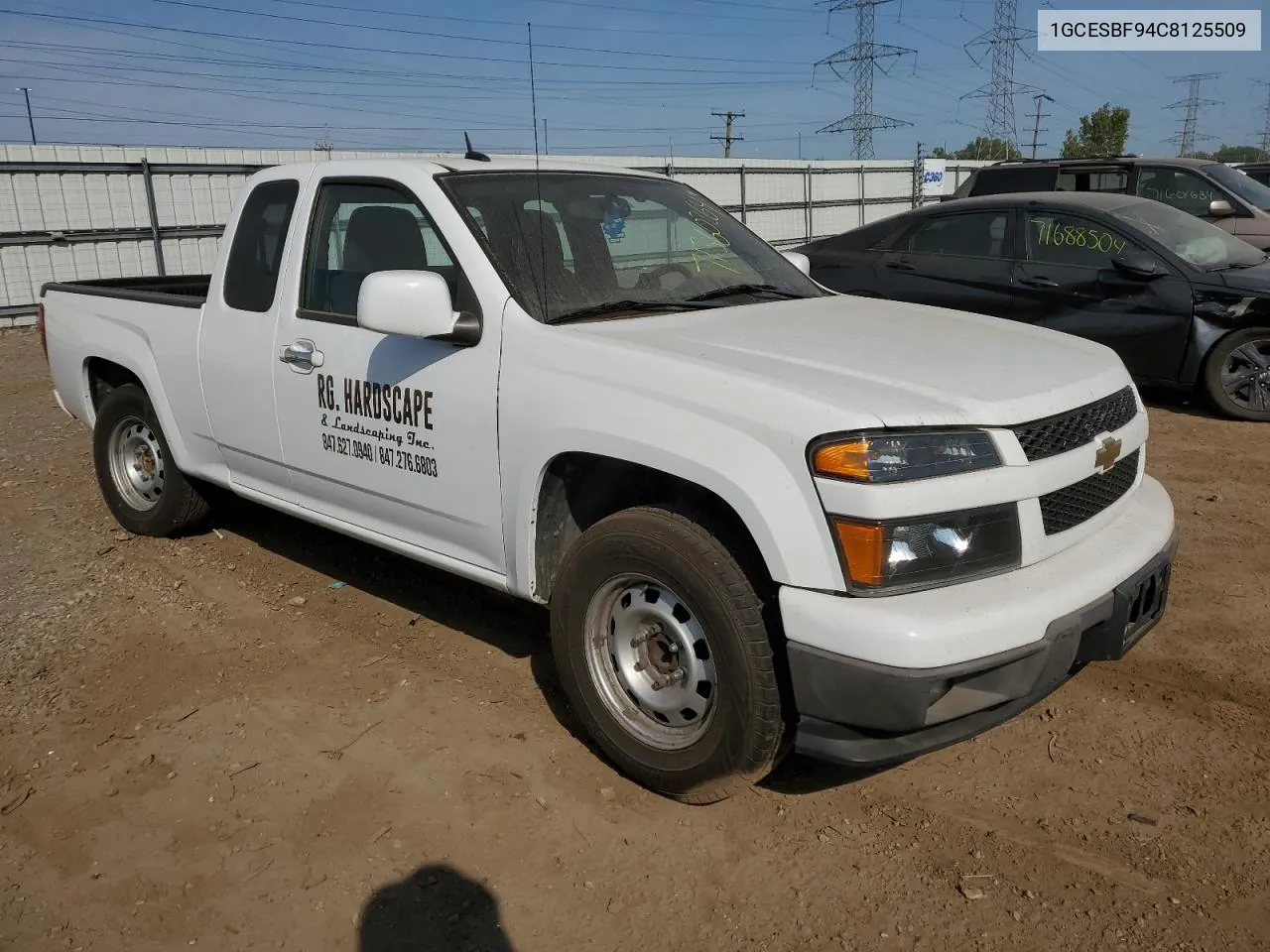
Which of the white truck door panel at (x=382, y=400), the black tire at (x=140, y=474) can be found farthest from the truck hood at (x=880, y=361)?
the black tire at (x=140, y=474)

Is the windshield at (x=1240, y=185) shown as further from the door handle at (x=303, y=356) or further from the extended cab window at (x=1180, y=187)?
the door handle at (x=303, y=356)

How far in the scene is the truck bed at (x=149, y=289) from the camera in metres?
4.94

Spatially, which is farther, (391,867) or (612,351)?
(612,351)

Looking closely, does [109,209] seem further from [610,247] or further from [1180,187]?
[1180,187]

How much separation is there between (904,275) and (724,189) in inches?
467

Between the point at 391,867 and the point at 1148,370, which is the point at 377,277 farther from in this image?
the point at 1148,370

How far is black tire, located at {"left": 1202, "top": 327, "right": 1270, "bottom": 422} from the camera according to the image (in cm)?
737

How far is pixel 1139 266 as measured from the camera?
24.2ft

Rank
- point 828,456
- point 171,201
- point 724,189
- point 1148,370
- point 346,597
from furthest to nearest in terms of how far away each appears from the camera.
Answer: point 724,189, point 171,201, point 1148,370, point 346,597, point 828,456

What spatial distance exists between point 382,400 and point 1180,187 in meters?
10.8

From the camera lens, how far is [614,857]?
292cm

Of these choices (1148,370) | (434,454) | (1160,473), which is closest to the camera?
(434,454)

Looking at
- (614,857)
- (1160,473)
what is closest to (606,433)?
(614,857)

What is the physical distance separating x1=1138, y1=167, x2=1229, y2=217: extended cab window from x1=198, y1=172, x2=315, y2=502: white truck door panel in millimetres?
10285
